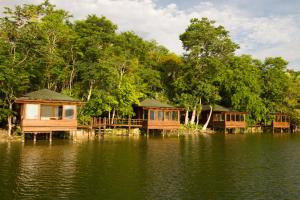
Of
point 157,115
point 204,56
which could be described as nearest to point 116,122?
point 157,115

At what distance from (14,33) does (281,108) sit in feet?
164

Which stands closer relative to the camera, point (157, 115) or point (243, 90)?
point (157, 115)

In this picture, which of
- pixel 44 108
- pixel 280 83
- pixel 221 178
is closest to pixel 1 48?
pixel 44 108

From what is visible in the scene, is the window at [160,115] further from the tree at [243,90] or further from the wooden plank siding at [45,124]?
the tree at [243,90]

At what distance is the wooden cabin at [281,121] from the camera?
61384 millimetres

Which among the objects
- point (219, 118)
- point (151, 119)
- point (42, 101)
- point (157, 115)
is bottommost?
point (151, 119)

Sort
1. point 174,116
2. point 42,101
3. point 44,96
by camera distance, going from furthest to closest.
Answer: point 174,116
point 44,96
point 42,101

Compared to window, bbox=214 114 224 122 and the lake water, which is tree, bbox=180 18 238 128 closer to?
window, bbox=214 114 224 122

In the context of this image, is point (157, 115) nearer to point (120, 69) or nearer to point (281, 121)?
point (120, 69)

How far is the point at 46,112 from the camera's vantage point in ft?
109

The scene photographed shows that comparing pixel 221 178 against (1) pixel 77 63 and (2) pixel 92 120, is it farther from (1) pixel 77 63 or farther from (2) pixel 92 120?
(1) pixel 77 63

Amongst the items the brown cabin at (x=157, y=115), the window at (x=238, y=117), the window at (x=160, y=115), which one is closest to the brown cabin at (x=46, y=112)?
the brown cabin at (x=157, y=115)

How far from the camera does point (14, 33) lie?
33.7m

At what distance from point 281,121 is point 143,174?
169 ft
